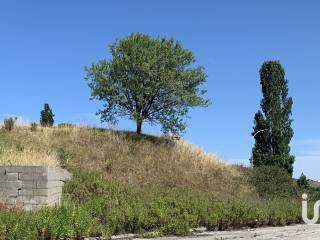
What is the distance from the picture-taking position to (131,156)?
106 feet

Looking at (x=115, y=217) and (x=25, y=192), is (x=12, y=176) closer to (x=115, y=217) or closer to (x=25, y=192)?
(x=25, y=192)

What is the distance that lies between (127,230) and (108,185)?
10286 mm

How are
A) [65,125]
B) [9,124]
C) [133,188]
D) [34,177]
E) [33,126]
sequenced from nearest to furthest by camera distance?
[34,177] < [133,188] < [9,124] < [33,126] < [65,125]

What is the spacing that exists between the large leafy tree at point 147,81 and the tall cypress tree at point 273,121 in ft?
41.7

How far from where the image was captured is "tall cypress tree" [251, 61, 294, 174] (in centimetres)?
4866

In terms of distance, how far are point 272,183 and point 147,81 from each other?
38.5 ft

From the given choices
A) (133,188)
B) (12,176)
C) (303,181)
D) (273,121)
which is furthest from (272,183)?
(12,176)

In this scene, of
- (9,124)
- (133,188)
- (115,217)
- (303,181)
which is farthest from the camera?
(303,181)

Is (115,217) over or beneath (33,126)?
beneath

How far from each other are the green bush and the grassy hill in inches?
5.5

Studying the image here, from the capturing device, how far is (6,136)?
2914 cm

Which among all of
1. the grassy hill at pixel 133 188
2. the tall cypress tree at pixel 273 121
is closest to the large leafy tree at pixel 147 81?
the grassy hill at pixel 133 188

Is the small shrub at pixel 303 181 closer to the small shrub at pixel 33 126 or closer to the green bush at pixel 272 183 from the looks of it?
the green bush at pixel 272 183

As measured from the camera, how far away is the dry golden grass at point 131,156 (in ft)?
92.5
